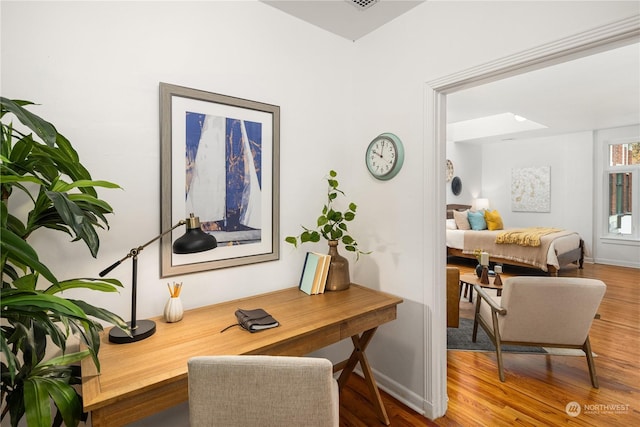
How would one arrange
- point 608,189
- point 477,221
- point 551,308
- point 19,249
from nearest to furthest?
point 19,249
point 551,308
point 608,189
point 477,221

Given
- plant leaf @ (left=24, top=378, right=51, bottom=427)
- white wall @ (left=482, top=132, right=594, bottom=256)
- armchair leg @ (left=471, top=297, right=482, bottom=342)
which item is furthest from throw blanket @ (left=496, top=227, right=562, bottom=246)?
plant leaf @ (left=24, top=378, right=51, bottom=427)

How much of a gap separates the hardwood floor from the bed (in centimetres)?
191

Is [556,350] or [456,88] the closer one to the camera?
[456,88]

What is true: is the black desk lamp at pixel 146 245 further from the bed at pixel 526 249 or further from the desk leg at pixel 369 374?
the bed at pixel 526 249

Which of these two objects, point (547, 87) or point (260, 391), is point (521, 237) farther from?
point (260, 391)

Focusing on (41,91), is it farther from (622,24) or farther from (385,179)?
(622,24)

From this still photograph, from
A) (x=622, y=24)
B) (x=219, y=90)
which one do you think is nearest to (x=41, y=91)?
(x=219, y=90)

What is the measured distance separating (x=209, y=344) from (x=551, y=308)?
223 cm

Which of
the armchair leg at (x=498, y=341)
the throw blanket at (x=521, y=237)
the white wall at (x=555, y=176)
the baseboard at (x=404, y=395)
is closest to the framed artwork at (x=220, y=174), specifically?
the baseboard at (x=404, y=395)

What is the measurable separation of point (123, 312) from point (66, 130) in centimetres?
87

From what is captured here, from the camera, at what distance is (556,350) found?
9.45 feet

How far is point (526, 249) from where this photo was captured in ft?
17.0

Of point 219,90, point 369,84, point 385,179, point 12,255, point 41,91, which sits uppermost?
point 369,84

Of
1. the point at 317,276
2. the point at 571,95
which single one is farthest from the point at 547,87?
the point at 317,276
